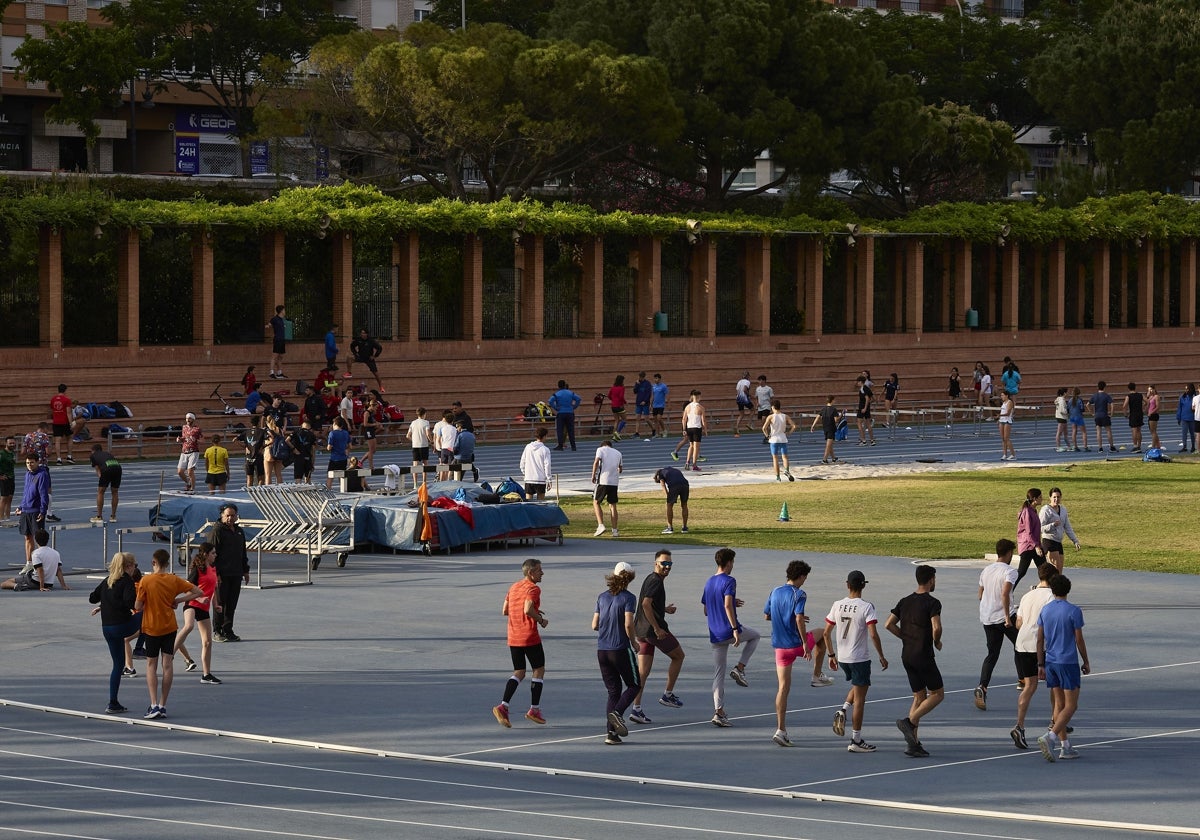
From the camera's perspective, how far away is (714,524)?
97.6 feet

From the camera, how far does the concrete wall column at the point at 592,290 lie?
50469mm

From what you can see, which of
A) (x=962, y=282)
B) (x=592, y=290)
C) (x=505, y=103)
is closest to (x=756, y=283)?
(x=592, y=290)

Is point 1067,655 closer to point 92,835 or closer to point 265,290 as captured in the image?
point 92,835

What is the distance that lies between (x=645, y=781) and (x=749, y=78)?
4674 cm

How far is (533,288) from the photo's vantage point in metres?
49.4

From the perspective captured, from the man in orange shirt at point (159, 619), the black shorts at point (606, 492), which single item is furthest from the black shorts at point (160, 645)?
the black shorts at point (606, 492)

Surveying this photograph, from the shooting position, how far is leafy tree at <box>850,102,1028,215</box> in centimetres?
6028

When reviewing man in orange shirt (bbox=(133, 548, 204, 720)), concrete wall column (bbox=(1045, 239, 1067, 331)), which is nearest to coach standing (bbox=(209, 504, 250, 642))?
man in orange shirt (bbox=(133, 548, 204, 720))

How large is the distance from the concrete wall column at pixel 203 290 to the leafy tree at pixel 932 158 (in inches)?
962

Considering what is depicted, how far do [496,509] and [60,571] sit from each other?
6.72 metres

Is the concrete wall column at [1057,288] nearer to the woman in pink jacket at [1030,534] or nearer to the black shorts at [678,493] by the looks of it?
the black shorts at [678,493]

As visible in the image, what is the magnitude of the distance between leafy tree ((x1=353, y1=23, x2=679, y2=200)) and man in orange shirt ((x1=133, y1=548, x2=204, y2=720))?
36411 millimetres

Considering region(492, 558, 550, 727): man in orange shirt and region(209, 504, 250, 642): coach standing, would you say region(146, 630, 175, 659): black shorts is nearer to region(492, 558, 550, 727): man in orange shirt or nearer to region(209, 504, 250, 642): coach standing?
region(492, 558, 550, 727): man in orange shirt

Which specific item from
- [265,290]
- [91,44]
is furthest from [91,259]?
[91,44]
